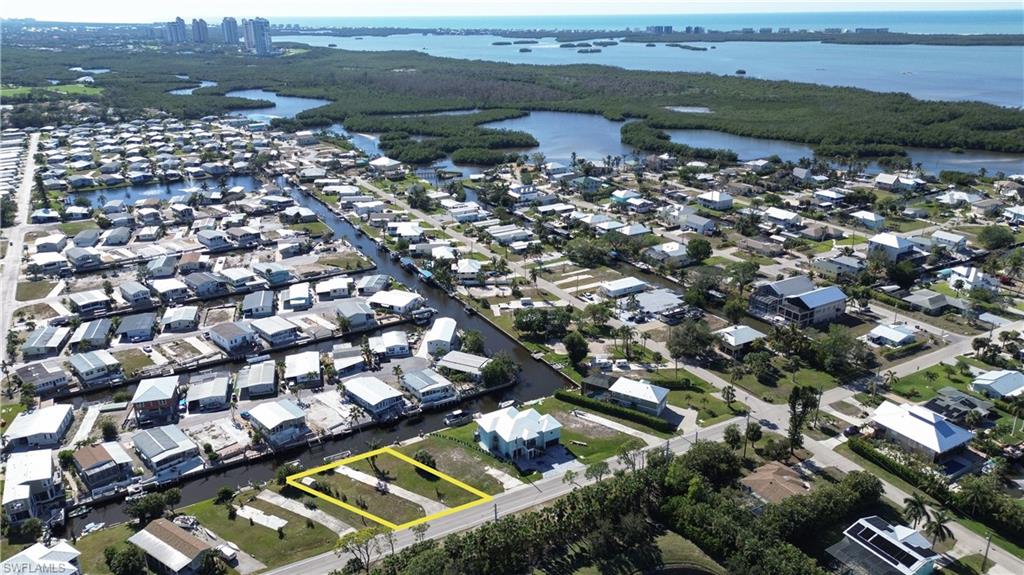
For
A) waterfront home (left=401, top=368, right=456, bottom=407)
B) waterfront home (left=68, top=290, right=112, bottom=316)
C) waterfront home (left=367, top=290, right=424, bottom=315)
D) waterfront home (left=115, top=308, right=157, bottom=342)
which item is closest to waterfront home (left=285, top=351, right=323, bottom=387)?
waterfront home (left=401, top=368, right=456, bottom=407)

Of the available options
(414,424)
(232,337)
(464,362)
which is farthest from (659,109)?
(414,424)

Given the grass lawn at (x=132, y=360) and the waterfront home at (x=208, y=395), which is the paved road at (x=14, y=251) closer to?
the grass lawn at (x=132, y=360)

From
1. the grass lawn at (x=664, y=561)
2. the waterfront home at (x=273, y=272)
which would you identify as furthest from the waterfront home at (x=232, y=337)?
the grass lawn at (x=664, y=561)

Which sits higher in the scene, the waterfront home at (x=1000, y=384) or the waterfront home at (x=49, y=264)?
the waterfront home at (x=1000, y=384)

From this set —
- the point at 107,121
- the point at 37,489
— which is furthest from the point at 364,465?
the point at 107,121

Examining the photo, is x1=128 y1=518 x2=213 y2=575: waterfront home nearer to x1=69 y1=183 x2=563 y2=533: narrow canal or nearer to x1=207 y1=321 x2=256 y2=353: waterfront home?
x1=69 y1=183 x2=563 y2=533: narrow canal

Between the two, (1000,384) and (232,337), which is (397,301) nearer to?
(232,337)
